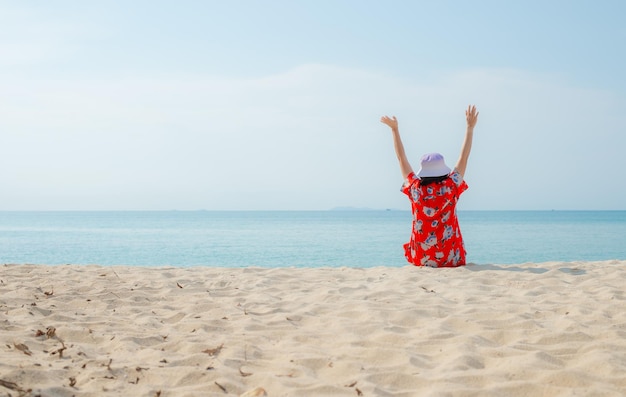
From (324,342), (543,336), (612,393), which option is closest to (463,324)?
(543,336)

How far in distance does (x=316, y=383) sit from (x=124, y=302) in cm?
281

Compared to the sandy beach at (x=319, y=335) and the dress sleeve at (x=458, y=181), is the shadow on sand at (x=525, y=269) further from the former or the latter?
the dress sleeve at (x=458, y=181)

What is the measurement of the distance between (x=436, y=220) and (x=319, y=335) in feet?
10.8

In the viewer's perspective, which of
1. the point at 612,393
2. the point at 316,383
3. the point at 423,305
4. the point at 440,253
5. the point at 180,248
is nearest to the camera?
the point at 612,393

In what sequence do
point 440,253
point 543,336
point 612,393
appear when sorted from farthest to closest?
1. point 440,253
2. point 543,336
3. point 612,393

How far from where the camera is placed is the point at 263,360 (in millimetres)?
3289

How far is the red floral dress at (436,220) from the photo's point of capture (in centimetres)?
657

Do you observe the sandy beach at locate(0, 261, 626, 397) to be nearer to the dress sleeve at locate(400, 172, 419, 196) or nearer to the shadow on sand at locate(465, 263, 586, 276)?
the shadow on sand at locate(465, 263, 586, 276)

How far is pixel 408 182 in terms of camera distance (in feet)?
22.4

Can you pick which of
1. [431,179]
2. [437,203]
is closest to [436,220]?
[437,203]

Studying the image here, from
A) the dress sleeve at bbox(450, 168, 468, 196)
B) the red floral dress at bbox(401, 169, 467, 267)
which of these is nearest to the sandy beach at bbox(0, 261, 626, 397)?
the red floral dress at bbox(401, 169, 467, 267)

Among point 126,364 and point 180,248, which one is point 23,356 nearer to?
point 126,364

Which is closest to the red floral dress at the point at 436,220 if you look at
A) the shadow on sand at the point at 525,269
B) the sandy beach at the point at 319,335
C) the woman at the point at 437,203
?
the woman at the point at 437,203

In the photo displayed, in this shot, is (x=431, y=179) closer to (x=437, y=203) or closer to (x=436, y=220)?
(x=437, y=203)
